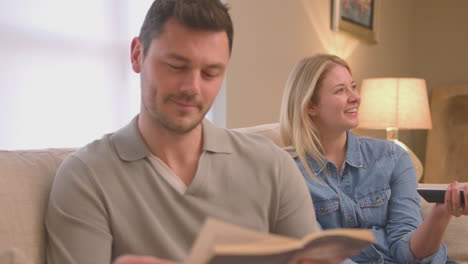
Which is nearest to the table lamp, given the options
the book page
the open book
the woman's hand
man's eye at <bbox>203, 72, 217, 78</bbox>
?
the woman's hand

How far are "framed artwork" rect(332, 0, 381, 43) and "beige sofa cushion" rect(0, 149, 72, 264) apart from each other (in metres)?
2.67

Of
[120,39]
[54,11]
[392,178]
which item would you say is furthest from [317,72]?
[54,11]

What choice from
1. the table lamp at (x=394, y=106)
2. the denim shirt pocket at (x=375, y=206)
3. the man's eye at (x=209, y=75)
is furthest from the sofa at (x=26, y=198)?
the table lamp at (x=394, y=106)

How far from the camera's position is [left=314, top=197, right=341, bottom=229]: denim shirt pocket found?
1.92m

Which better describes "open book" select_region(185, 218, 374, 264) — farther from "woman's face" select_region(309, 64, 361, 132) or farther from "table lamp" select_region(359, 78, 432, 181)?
"table lamp" select_region(359, 78, 432, 181)

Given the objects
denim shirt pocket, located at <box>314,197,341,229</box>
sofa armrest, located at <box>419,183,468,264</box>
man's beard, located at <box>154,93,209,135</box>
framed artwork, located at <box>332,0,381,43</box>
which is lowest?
sofa armrest, located at <box>419,183,468,264</box>

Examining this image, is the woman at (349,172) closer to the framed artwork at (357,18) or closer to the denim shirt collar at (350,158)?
the denim shirt collar at (350,158)

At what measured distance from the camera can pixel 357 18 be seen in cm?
397

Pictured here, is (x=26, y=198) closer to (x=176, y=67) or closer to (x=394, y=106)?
(x=176, y=67)

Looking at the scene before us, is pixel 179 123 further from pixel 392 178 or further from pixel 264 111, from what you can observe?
pixel 264 111

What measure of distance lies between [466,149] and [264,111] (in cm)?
232

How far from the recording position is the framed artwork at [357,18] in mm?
3688

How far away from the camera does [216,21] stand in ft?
4.16

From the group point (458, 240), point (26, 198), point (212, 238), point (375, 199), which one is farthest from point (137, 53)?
point (458, 240)
